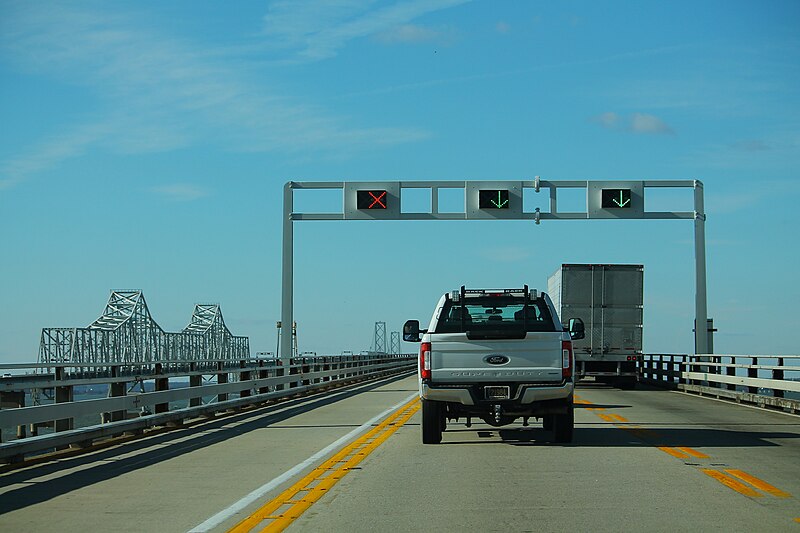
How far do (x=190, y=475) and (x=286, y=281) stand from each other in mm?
23120

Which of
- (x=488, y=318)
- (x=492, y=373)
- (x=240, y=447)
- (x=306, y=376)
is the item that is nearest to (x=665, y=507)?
(x=492, y=373)

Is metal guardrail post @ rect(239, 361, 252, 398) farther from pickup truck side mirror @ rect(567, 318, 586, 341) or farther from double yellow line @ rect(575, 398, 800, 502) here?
pickup truck side mirror @ rect(567, 318, 586, 341)

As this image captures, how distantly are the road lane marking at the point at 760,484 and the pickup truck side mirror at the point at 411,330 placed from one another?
516cm

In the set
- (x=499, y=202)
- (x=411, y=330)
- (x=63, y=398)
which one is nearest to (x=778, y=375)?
(x=411, y=330)

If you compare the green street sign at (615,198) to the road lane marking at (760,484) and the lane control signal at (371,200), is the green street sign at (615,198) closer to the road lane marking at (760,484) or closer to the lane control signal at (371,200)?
the lane control signal at (371,200)

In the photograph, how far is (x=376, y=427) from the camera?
18266 millimetres

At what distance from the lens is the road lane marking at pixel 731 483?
988cm

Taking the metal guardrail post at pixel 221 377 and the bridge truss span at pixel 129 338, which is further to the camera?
the bridge truss span at pixel 129 338

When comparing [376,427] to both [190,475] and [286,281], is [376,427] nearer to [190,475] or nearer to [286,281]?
[190,475]

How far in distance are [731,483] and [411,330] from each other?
5.83m

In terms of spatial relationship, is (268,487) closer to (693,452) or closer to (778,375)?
(693,452)

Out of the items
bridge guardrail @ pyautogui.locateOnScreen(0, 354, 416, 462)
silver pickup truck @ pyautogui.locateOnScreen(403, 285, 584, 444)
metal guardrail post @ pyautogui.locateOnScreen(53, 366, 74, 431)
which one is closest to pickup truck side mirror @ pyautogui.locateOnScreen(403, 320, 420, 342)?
silver pickup truck @ pyautogui.locateOnScreen(403, 285, 584, 444)

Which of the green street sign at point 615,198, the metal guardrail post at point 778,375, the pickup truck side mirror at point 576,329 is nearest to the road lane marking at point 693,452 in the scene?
the pickup truck side mirror at point 576,329

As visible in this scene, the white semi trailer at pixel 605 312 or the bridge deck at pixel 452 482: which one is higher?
the white semi trailer at pixel 605 312
